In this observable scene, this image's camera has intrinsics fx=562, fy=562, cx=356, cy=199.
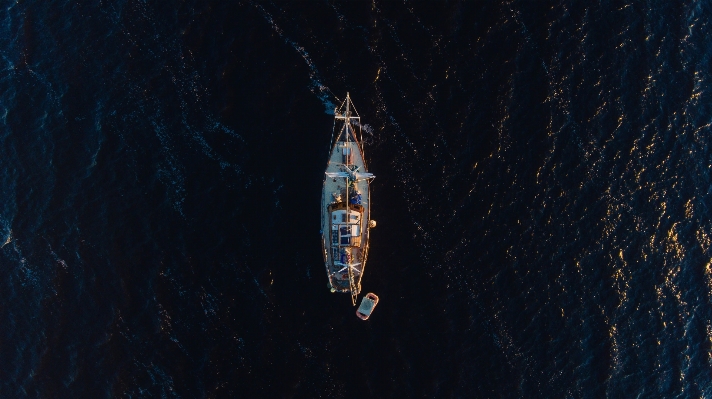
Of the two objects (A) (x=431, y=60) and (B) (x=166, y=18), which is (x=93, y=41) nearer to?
(B) (x=166, y=18)

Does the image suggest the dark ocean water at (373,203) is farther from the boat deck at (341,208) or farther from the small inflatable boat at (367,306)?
the boat deck at (341,208)

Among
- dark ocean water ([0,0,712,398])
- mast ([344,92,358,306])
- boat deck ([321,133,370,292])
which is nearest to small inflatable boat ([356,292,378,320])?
mast ([344,92,358,306])

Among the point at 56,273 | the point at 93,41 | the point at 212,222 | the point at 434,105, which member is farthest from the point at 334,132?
the point at 56,273

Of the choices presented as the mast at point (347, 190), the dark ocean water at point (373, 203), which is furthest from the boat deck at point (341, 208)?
the dark ocean water at point (373, 203)

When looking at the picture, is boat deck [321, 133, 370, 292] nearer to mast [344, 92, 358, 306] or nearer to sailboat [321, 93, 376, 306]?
sailboat [321, 93, 376, 306]

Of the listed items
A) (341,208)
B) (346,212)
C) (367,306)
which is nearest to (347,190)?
(341,208)
